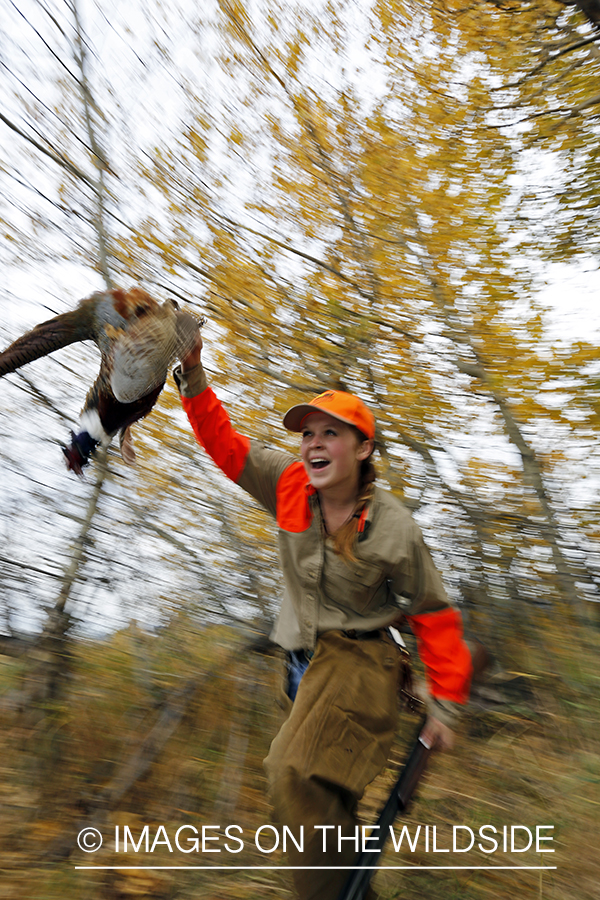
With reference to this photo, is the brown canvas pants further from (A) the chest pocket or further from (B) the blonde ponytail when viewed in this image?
(B) the blonde ponytail

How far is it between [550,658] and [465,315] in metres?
2.59

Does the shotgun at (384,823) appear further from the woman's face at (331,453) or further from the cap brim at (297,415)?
the cap brim at (297,415)

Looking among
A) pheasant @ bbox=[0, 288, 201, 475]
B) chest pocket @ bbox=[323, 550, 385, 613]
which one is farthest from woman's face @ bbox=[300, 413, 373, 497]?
pheasant @ bbox=[0, 288, 201, 475]

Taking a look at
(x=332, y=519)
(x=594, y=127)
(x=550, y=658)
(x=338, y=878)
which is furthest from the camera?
(x=594, y=127)

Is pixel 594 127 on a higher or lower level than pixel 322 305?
higher

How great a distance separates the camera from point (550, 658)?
337 centimetres

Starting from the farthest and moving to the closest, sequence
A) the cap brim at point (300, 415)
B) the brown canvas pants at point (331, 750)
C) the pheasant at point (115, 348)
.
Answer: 1. the cap brim at point (300, 415)
2. the brown canvas pants at point (331, 750)
3. the pheasant at point (115, 348)

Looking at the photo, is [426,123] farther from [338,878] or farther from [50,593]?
[338,878]

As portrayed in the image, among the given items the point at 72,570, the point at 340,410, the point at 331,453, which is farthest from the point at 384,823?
the point at 72,570

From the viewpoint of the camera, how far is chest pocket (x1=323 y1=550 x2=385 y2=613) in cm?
196

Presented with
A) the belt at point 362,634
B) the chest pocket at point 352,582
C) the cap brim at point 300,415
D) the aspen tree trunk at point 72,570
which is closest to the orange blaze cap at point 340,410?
the cap brim at point 300,415

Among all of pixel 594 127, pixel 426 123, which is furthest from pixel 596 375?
pixel 426 123

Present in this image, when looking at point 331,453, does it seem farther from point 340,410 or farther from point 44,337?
point 44,337

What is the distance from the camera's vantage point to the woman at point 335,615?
1.81m
